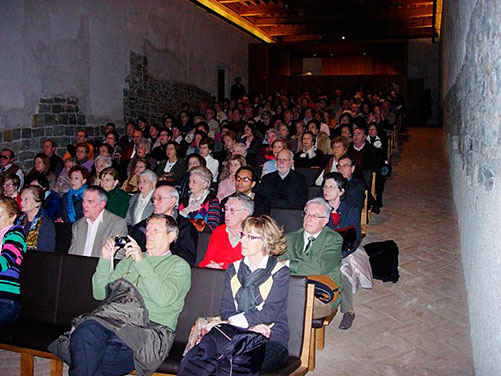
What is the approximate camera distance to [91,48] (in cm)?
956

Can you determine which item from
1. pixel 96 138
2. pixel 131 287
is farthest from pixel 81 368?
pixel 96 138

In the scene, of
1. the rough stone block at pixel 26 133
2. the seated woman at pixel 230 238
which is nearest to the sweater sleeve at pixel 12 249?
the seated woman at pixel 230 238

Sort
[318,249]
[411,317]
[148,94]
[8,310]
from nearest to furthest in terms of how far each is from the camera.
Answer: [8,310]
[318,249]
[411,317]
[148,94]

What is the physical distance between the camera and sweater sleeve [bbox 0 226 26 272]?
321cm

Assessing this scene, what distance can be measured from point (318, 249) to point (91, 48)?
756 cm

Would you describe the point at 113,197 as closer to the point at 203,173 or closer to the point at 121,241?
the point at 203,173

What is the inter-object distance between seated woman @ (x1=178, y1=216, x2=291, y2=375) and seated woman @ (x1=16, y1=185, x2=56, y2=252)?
154 centimetres

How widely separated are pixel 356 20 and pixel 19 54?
12.2 m

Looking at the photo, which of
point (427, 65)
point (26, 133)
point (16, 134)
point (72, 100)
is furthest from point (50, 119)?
point (427, 65)

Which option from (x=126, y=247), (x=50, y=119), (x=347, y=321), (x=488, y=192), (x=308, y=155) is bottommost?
(x=347, y=321)

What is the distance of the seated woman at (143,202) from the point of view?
4.52 metres

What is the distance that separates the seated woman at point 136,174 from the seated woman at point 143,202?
36.3 inches

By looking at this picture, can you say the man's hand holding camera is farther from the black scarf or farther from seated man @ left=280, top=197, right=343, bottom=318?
seated man @ left=280, top=197, right=343, bottom=318

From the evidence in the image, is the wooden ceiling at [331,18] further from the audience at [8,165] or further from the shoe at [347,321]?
the shoe at [347,321]
